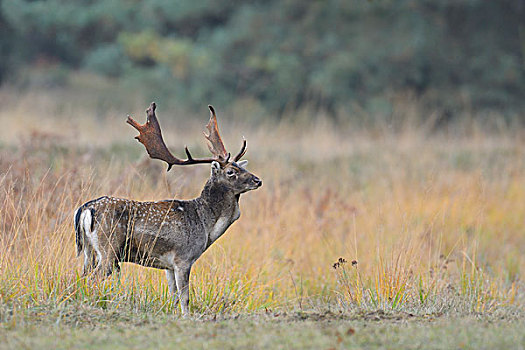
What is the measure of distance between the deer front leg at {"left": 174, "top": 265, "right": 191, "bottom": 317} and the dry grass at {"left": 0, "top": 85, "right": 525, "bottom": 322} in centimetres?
34

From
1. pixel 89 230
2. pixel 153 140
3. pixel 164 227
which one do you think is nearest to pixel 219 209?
pixel 164 227

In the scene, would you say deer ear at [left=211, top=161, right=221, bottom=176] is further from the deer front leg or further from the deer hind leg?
the deer hind leg

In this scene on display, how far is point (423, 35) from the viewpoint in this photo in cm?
2358

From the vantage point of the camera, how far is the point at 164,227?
667 centimetres

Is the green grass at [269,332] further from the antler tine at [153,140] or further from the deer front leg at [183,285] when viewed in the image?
the antler tine at [153,140]

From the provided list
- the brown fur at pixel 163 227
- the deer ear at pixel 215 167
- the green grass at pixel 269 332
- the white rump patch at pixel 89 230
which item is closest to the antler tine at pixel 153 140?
the deer ear at pixel 215 167

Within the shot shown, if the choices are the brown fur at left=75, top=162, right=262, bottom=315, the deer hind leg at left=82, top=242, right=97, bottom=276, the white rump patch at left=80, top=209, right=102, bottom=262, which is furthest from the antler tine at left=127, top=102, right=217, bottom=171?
the deer hind leg at left=82, top=242, right=97, bottom=276

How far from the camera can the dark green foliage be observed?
23.3 metres

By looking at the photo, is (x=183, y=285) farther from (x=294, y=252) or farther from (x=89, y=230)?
(x=294, y=252)

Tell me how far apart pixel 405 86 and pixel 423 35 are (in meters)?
1.75

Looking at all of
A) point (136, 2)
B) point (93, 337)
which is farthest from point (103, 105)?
point (93, 337)

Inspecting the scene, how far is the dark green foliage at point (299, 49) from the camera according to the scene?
23.3 meters

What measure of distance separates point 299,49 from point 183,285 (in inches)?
709

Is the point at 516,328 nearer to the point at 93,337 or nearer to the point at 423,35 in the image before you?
the point at 93,337
